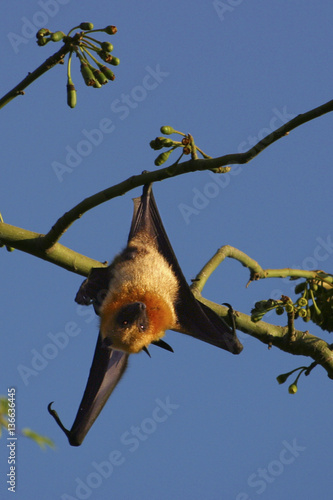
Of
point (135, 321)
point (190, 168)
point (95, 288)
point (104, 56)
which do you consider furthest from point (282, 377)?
point (104, 56)

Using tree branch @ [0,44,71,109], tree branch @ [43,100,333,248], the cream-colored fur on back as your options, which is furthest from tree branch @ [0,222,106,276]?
the cream-colored fur on back

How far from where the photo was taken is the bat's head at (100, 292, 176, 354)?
21.2 feet

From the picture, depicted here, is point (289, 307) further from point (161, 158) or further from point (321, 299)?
point (161, 158)

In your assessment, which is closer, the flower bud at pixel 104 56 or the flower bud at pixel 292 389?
the flower bud at pixel 104 56

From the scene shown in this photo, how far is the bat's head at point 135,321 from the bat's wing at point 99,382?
13.4 inches

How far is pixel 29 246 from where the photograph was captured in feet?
17.2

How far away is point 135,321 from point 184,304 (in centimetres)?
55

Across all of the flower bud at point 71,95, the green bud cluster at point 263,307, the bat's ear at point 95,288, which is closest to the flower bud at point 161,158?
the flower bud at point 71,95

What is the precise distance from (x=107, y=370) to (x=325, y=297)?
2665 millimetres

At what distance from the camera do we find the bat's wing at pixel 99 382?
6.96 m

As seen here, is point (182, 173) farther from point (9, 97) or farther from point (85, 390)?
point (85, 390)

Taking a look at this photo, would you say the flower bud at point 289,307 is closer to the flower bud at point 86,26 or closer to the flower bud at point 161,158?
the flower bud at point 161,158

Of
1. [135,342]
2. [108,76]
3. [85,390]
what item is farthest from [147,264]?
[108,76]

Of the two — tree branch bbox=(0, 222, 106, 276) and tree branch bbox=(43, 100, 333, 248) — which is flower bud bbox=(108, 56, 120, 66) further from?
tree branch bbox=(0, 222, 106, 276)
